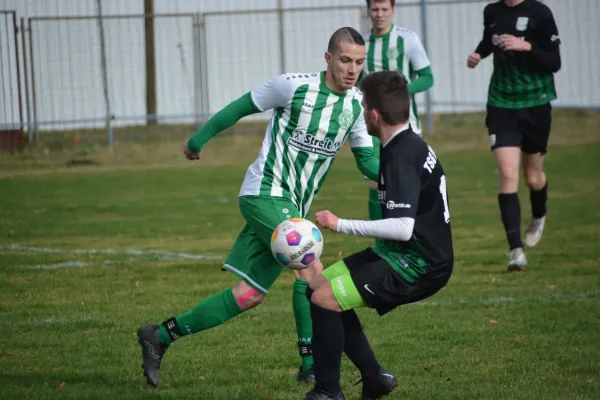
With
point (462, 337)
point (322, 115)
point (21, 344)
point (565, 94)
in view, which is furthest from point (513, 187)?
point (565, 94)

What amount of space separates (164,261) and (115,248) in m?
1.01

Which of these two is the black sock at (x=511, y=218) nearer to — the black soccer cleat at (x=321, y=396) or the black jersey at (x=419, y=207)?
the black jersey at (x=419, y=207)

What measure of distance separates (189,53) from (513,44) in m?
12.8

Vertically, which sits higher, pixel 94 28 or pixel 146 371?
pixel 94 28

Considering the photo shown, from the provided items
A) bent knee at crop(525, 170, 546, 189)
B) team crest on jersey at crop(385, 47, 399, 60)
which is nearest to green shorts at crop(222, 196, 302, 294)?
team crest on jersey at crop(385, 47, 399, 60)

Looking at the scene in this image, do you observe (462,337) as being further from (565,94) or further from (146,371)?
(565,94)

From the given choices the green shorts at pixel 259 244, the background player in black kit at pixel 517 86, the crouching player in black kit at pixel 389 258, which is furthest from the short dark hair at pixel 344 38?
the background player in black kit at pixel 517 86

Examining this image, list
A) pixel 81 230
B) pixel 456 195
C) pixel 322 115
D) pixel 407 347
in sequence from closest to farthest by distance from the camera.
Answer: pixel 322 115, pixel 407 347, pixel 81 230, pixel 456 195

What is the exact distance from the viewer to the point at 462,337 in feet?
22.7

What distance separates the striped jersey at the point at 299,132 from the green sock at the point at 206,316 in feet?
2.14

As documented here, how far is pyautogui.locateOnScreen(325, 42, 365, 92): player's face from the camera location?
594 cm

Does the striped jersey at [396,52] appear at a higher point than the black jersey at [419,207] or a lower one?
higher

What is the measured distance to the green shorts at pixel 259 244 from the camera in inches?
234

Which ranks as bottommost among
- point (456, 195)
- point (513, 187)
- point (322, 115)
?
point (456, 195)
